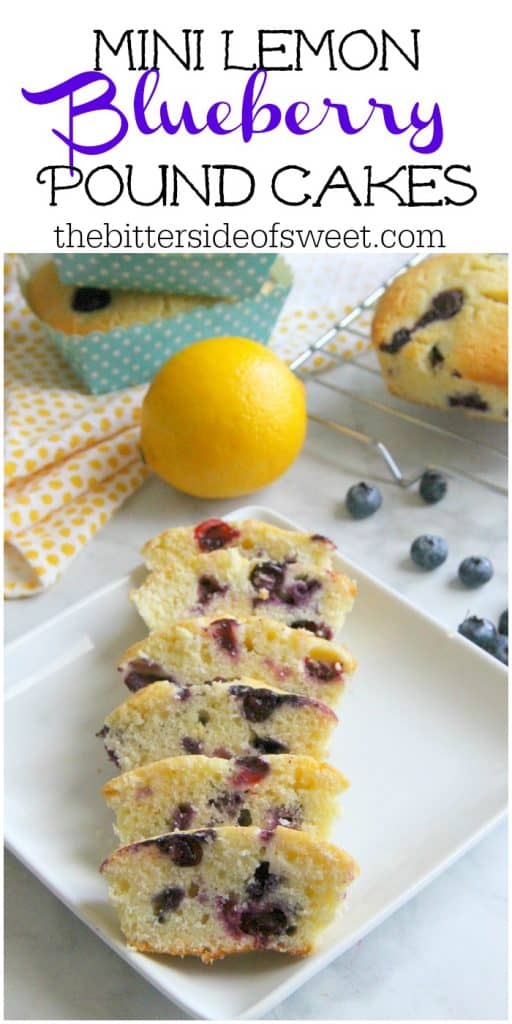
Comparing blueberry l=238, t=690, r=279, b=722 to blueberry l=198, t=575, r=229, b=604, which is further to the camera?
blueberry l=198, t=575, r=229, b=604

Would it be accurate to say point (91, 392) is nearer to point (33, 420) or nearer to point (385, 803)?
point (33, 420)

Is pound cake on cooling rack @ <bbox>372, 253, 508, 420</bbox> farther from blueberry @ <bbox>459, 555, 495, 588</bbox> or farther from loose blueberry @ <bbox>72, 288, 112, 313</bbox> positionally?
loose blueberry @ <bbox>72, 288, 112, 313</bbox>

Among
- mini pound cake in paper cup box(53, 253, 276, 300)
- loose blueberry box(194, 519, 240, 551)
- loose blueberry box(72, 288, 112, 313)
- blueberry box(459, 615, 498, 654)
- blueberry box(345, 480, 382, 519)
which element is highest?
mini pound cake in paper cup box(53, 253, 276, 300)

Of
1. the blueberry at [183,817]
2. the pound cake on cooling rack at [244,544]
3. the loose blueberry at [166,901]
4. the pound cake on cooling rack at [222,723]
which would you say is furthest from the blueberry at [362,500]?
the loose blueberry at [166,901]

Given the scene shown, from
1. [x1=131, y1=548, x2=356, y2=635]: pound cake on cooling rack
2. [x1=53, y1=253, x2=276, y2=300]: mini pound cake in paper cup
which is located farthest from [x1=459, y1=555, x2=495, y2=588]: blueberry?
[x1=53, y1=253, x2=276, y2=300]: mini pound cake in paper cup

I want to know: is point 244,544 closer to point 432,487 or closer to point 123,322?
A: point 432,487

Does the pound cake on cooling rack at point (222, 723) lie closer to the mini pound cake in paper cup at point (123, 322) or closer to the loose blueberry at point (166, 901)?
the loose blueberry at point (166, 901)

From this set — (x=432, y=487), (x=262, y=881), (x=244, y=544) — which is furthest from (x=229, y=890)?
(x=432, y=487)
